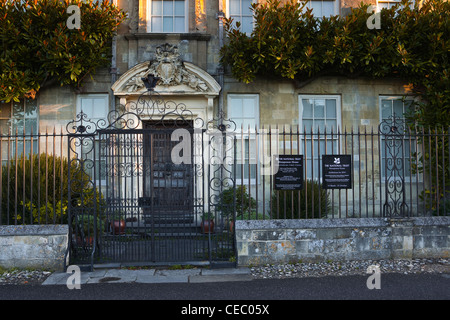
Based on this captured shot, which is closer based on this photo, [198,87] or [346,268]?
[346,268]

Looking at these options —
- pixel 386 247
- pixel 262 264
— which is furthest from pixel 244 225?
pixel 386 247

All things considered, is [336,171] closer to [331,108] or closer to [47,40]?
[331,108]

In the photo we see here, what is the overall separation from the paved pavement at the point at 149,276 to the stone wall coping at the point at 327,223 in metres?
0.74

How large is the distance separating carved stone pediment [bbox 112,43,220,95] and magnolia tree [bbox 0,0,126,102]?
90 cm

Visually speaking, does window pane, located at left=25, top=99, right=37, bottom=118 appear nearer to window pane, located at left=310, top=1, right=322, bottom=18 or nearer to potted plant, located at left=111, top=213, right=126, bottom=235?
potted plant, located at left=111, top=213, right=126, bottom=235

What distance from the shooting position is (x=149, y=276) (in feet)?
19.4

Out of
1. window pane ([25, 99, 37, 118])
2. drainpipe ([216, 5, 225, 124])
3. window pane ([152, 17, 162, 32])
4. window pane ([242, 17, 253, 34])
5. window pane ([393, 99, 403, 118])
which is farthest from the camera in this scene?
window pane ([393, 99, 403, 118])

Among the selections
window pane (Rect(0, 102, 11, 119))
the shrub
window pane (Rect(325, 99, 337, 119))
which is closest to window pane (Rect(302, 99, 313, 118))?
window pane (Rect(325, 99, 337, 119))

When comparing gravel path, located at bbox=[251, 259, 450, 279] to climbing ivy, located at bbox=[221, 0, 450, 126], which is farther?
climbing ivy, located at bbox=[221, 0, 450, 126]

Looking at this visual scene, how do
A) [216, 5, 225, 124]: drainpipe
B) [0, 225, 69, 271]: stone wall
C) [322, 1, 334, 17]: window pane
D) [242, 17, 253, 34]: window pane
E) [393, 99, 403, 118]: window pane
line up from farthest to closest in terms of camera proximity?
1. [322, 1, 334, 17]: window pane
2. [393, 99, 403, 118]: window pane
3. [242, 17, 253, 34]: window pane
4. [216, 5, 225, 124]: drainpipe
5. [0, 225, 69, 271]: stone wall

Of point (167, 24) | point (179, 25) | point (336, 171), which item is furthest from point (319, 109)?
point (167, 24)

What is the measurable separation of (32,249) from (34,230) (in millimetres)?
300

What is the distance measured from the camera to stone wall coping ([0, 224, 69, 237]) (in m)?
6.24

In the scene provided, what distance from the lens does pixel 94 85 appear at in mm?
9656
